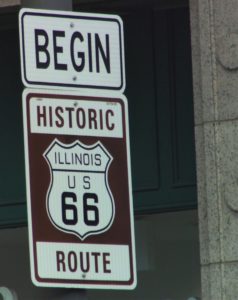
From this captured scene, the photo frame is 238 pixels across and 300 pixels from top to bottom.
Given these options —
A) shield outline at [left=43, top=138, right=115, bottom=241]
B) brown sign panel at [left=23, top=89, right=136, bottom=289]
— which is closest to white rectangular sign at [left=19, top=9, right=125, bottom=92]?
brown sign panel at [left=23, top=89, right=136, bottom=289]

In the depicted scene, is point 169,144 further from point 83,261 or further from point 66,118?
point 83,261

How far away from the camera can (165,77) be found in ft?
30.0

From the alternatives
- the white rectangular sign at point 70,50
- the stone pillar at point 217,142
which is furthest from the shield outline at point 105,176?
the stone pillar at point 217,142

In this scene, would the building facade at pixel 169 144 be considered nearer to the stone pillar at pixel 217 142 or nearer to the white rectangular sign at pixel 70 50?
the stone pillar at pixel 217 142

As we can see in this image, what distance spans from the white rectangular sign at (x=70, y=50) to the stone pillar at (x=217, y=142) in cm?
315

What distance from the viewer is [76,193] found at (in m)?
4.80

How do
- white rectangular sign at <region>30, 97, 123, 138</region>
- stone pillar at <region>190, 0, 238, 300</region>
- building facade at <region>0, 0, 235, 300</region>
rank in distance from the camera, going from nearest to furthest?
white rectangular sign at <region>30, 97, 123, 138</region> < stone pillar at <region>190, 0, 238, 300</region> < building facade at <region>0, 0, 235, 300</region>

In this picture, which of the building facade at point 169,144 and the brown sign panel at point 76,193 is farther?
the building facade at point 169,144

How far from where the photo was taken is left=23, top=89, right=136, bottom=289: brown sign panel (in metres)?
4.74

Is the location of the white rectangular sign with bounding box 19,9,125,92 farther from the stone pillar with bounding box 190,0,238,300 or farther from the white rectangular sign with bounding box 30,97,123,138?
the stone pillar with bounding box 190,0,238,300

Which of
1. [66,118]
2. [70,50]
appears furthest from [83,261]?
[70,50]

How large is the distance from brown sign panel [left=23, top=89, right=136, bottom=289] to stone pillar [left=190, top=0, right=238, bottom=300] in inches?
124

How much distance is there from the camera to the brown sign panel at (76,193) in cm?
474

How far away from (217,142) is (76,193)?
3.39 metres
